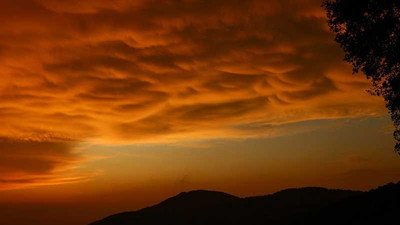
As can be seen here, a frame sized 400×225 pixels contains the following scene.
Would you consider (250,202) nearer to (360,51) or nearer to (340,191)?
(340,191)

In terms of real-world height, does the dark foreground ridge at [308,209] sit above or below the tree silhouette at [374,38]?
below

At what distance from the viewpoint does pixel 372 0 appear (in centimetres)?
3303

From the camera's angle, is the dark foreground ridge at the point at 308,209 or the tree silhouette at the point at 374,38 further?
the dark foreground ridge at the point at 308,209

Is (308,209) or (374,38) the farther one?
(308,209)

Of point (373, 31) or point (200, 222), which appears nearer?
point (373, 31)

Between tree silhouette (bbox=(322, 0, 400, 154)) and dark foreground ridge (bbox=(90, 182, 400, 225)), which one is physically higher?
tree silhouette (bbox=(322, 0, 400, 154))

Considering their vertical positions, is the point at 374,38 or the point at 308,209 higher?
the point at 374,38

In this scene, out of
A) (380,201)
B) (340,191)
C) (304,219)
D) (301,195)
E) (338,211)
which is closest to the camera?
(380,201)

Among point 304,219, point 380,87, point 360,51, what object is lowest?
point 304,219

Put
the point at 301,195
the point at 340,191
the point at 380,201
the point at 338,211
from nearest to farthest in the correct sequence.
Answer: the point at 380,201 < the point at 338,211 < the point at 340,191 < the point at 301,195

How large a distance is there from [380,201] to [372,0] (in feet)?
78.8

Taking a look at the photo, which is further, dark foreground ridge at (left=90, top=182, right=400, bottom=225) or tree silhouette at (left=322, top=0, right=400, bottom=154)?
dark foreground ridge at (left=90, top=182, right=400, bottom=225)

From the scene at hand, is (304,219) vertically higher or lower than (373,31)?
lower

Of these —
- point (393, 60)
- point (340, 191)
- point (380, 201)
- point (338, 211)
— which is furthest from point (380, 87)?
point (340, 191)
